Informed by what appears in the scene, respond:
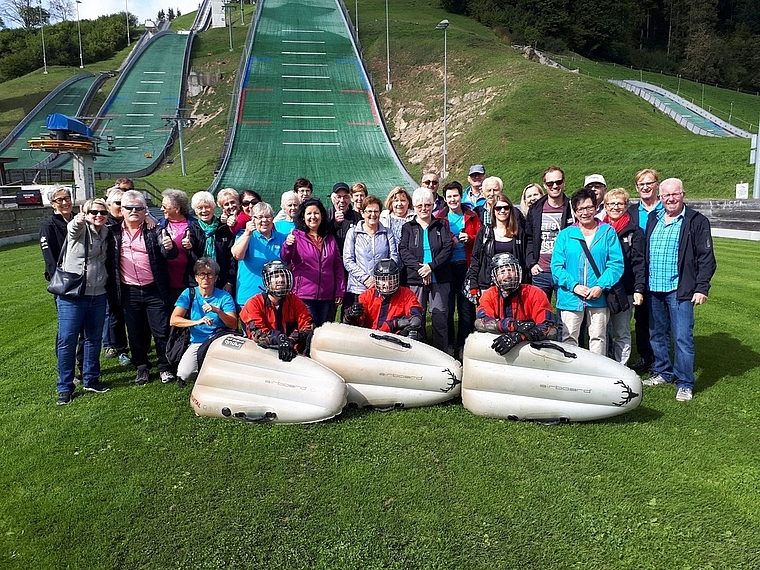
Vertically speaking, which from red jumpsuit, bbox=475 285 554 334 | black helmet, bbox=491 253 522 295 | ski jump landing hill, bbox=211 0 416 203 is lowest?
A: red jumpsuit, bbox=475 285 554 334

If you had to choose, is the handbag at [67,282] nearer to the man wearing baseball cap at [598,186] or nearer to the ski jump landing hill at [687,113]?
the man wearing baseball cap at [598,186]

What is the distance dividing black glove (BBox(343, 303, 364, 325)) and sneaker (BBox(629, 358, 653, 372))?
306cm

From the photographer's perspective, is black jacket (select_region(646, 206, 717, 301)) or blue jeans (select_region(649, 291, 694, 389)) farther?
blue jeans (select_region(649, 291, 694, 389))

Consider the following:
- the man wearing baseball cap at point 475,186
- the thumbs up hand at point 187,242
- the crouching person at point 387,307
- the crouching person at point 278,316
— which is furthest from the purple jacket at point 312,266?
the man wearing baseball cap at point 475,186

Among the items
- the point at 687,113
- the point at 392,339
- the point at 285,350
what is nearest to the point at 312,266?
the point at 285,350

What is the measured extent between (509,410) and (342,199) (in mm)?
3090

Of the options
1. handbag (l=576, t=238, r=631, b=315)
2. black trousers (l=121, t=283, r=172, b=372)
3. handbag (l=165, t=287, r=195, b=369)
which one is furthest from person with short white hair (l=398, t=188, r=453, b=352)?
black trousers (l=121, t=283, r=172, b=372)

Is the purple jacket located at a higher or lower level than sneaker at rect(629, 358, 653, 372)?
higher

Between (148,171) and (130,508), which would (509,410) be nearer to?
(130,508)

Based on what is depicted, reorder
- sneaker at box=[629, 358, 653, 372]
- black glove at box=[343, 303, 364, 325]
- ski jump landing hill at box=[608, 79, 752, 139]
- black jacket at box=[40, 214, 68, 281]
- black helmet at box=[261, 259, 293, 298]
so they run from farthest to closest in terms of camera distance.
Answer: ski jump landing hill at box=[608, 79, 752, 139] → sneaker at box=[629, 358, 653, 372] → black jacket at box=[40, 214, 68, 281] → black glove at box=[343, 303, 364, 325] → black helmet at box=[261, 259, 293, 298]

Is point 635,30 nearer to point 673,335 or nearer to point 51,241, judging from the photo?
point 673,335

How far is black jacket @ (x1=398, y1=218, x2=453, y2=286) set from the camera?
Result: 5.29 metres

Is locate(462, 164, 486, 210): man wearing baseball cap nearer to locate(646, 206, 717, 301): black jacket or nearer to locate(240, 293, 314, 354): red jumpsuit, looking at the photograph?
locate(646, 206, 717, 301): black jacket

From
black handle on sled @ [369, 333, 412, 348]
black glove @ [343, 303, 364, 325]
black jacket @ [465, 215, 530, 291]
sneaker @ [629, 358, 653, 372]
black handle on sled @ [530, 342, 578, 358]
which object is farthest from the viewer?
sneaker @ [629, 358, 653, 372]
